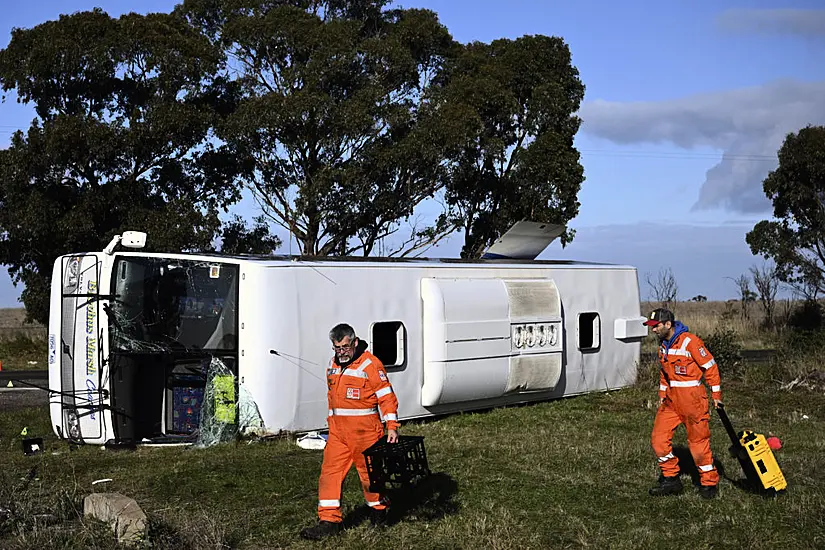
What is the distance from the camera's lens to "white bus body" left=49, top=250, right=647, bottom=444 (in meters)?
12.4

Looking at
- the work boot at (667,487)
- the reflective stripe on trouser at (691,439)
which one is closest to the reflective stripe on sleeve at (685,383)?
the reflective stripe on trouser at (691,439)

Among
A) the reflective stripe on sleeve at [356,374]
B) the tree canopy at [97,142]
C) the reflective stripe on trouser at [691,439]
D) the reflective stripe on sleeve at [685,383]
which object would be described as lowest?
the reflective stripe on trouser at [691,439]

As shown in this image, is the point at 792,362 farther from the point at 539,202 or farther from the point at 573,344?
the point at 539,202

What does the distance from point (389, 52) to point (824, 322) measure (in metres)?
18.4

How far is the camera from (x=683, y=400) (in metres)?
9.15

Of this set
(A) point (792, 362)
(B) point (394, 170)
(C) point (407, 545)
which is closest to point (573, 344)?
(A) point (792, 362)

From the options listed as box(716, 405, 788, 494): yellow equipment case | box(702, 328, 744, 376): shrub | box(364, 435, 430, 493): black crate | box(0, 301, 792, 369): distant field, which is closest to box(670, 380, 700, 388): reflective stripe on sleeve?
box(716, 405, 788, 494): yellow equipment case

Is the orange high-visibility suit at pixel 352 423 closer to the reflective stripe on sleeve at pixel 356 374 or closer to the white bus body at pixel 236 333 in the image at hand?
the reflective stripe on sleeve at pixel 356 374

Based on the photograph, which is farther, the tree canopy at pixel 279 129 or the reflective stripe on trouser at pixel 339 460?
the tree canopy at pixel 279 129

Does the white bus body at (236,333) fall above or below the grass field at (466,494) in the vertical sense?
above

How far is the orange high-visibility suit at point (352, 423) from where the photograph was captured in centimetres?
780

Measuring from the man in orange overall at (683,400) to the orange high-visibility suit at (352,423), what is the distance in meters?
2.85

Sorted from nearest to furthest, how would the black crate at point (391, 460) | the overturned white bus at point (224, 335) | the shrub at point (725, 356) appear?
the black crate at point (391, 460), the overturned white bus at point (224, 335), the shrub at point (725, 356)

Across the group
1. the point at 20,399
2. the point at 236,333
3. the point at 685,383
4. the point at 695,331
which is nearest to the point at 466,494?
the point at 685,383
